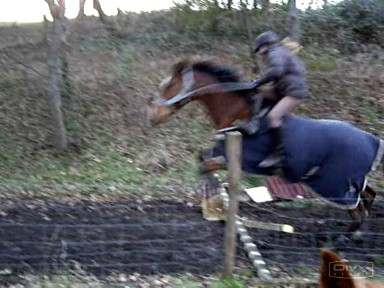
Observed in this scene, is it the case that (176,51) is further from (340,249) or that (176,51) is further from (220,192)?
(340,249)

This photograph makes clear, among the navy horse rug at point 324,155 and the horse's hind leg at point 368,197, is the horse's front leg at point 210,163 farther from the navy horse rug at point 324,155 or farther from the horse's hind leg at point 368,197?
the horse's hind leg at point 368,197

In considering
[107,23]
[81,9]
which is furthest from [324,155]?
[107,23]

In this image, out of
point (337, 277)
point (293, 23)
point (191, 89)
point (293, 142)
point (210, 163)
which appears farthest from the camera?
point (293, 23)

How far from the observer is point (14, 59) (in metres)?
16.1

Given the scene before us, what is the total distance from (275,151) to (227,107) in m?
0.77

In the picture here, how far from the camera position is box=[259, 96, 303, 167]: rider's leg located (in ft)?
25.8

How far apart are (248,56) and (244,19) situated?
0.92m

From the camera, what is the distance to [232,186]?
19.2ft

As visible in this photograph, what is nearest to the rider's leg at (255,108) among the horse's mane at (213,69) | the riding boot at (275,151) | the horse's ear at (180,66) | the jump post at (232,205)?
the riding boot at (275,151)

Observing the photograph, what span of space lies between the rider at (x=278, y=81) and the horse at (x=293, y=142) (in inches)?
3.5

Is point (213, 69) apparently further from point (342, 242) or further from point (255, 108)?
point (342, 242)

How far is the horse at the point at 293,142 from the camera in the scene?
7.88m

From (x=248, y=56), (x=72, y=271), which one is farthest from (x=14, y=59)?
(x=72, y=271)

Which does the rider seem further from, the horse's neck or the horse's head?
the horse's head
